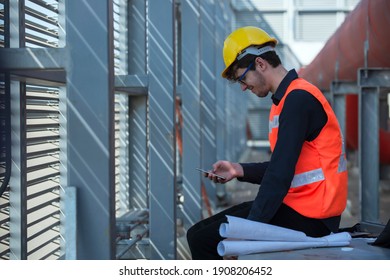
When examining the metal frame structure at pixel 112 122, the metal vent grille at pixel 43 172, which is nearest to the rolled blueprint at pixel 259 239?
the metal frame structure at pixel 112 122

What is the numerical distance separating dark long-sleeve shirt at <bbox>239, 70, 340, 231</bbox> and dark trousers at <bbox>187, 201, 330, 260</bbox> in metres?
0.15

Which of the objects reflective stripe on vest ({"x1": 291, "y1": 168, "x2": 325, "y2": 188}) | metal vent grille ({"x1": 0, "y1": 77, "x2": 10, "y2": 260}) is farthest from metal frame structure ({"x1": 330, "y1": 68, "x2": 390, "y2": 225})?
metal vent grille ({"x1": 0, "y1": 77, "x2": 10, "y2": 260})

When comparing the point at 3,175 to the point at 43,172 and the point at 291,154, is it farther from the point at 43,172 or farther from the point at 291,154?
the point at 291,154

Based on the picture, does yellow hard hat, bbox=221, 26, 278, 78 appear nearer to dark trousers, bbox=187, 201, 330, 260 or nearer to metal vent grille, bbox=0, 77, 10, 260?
dark trousers, bbox=187, 201, 330, 260

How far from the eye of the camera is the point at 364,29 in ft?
18.2

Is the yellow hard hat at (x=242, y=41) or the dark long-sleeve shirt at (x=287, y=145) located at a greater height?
the yellow hard hat at (x=242, y=41)

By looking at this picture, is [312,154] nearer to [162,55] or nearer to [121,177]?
[162,55]

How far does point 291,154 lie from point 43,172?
1.60 m

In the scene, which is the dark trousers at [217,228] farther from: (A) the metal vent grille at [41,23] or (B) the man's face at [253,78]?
(A) the metal vent grille at [41,23]

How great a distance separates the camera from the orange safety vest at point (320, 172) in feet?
8.77

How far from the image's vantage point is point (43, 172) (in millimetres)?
3598

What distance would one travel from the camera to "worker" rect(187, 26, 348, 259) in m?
2.59

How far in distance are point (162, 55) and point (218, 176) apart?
59.0 inches

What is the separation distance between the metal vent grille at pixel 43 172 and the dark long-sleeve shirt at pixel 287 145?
1328mm
